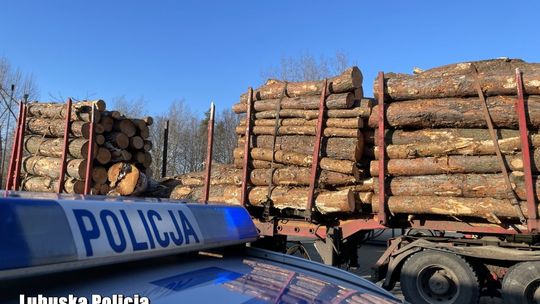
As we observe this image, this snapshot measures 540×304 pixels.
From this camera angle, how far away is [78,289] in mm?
1430

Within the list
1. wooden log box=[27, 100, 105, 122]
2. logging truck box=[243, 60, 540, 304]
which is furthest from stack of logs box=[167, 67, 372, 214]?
wooden log box=[27, 100, 105, 122]

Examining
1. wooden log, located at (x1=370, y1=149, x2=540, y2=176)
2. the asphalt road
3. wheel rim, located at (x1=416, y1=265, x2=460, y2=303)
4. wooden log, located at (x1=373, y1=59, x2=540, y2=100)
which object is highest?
wooden log, located at (x1=373, y1=59, x2=540, y2=100)

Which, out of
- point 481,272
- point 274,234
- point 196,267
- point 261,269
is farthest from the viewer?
point 274,234

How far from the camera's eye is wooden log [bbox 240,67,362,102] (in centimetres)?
713

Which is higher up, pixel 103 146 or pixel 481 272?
pixel 103 146

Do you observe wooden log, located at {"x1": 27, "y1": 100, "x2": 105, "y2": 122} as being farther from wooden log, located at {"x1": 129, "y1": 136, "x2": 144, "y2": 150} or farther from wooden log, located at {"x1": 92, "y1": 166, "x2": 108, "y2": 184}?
wooden log, located at {"x1": 92, "y1": 166, "x2": 108, "y2": 184}

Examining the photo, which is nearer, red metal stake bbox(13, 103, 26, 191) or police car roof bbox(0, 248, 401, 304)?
police car roof bbox(0, 248, 401, 304)

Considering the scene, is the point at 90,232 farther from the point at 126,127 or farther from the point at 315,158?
the point at 126,127

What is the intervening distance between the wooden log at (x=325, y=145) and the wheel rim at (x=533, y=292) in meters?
2.75

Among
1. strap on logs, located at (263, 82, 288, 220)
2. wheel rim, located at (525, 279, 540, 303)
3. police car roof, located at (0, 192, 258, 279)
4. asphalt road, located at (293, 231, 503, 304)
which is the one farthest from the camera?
asphalt road, located at (293, 231, 503, 304)

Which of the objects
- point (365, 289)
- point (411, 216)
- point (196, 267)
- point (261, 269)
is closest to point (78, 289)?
point (196, 267)

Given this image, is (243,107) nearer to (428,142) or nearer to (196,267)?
(428,142)

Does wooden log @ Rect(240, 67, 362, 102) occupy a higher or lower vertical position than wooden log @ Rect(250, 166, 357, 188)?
higher

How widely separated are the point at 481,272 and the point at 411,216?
116cm
